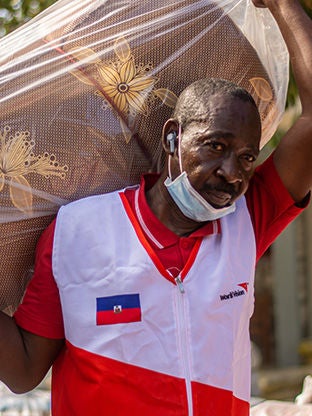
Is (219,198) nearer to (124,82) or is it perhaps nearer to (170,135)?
(170,135)

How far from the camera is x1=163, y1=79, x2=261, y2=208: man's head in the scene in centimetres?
242

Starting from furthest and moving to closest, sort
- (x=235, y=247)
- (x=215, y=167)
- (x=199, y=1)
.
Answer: (x=199, y=1), (x=235, y=247), (x=215, y=167)

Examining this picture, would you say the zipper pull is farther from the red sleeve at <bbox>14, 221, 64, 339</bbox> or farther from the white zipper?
the red sleeve at <bbox>14, 221, 64, 339</bbox>

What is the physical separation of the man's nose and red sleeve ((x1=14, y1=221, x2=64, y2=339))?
0.50 m

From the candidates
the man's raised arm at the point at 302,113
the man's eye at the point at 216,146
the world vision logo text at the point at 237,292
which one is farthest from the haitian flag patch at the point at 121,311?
the man's raised arm at the point at 302,113

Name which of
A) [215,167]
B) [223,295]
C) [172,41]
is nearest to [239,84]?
[172,41]

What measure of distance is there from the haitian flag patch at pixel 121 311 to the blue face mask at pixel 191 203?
0.87 ft

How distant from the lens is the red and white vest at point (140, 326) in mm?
2424

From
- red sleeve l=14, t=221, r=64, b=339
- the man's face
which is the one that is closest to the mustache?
the man's face

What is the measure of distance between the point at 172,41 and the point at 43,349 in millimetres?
959

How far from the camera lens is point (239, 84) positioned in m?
2.78

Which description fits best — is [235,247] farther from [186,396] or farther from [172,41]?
[172,41]

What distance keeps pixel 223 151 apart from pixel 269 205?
31 cm

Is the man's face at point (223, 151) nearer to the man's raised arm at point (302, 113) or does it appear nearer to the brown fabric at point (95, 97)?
the man's raised arm at point (302, 113)
